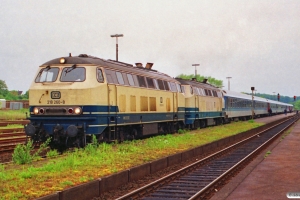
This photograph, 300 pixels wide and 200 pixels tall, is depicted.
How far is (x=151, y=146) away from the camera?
1759 cm

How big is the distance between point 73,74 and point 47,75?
3.92ft

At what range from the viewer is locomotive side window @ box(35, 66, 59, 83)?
16264 millimetres

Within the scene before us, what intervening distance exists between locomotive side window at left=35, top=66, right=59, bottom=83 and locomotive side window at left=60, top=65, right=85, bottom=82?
0.36 m

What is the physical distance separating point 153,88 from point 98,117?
Result: 22.0ft

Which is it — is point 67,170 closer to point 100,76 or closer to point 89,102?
point 89,102

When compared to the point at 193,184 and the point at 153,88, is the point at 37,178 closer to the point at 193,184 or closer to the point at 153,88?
the point at 193,184

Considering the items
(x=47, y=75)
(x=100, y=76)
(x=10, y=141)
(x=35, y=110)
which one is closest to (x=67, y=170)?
(x=35, y=110)

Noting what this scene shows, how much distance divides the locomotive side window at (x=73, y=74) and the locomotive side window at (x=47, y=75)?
360 mm

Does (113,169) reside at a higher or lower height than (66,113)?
lower

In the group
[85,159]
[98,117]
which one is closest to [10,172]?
[85,159]

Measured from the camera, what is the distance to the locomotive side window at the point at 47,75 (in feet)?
53.4

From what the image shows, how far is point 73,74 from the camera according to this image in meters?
16.1

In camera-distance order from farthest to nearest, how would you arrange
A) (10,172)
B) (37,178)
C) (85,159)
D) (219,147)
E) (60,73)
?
(219,147) → (60,73) → (85,159) → (10,172) → (37,178)

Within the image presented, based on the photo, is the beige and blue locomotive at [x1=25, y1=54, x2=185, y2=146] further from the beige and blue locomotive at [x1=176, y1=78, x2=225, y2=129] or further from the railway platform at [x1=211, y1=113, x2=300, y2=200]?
the beige and blue locomotive at [x1=176, y1=78, x2=225, y2=129]
